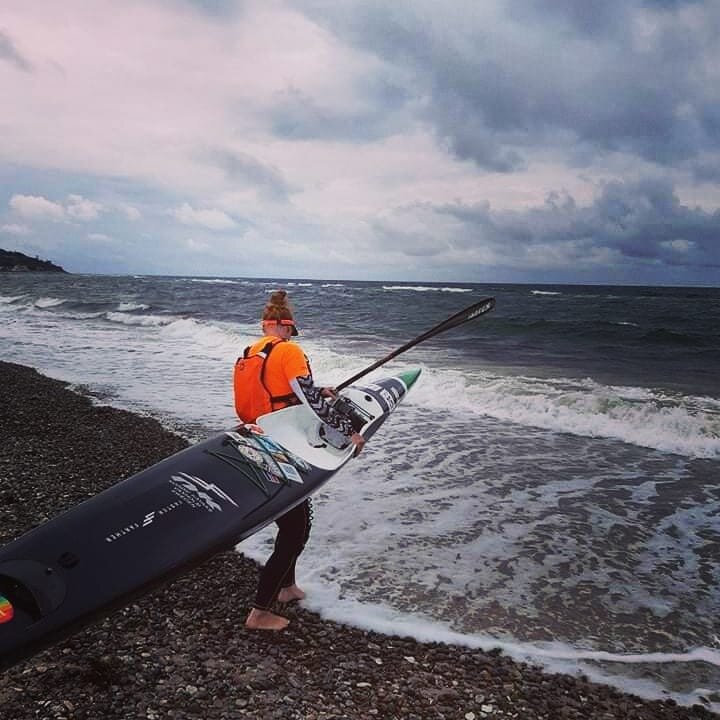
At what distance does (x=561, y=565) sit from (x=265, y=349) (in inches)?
121

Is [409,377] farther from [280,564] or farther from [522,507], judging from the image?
[280,564]

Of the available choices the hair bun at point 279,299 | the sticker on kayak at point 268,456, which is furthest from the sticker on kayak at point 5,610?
the hair bun at point 279,299

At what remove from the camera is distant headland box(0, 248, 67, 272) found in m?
118

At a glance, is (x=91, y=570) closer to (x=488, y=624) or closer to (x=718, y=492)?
(x=488, y=624)

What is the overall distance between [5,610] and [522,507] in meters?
4.69

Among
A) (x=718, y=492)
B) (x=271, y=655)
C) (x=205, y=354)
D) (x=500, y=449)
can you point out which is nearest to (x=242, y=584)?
(x=271, y=655)

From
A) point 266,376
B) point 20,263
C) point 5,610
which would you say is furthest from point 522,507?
point 20,263

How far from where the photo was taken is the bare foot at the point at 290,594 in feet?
12.7

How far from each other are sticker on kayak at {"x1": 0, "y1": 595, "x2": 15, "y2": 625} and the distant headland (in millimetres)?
130840

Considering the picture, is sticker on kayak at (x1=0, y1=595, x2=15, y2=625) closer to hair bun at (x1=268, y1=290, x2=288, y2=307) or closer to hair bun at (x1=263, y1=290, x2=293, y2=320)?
hair bun at (x1=263, y1=290, x2=293, y2=320)

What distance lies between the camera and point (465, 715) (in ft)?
9.18

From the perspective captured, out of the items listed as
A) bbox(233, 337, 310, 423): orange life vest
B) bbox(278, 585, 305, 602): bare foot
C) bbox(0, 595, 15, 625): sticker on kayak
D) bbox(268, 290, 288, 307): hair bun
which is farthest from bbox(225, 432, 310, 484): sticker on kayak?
bbox(0, 595, 15, 625): sticker on kayak

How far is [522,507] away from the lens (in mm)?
5867

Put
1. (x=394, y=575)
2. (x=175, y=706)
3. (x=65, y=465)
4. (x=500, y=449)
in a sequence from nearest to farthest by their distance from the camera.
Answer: (x=175, y=706) < (x=394, y=575) < (x=65, y=465) < (x=500, y=449)
